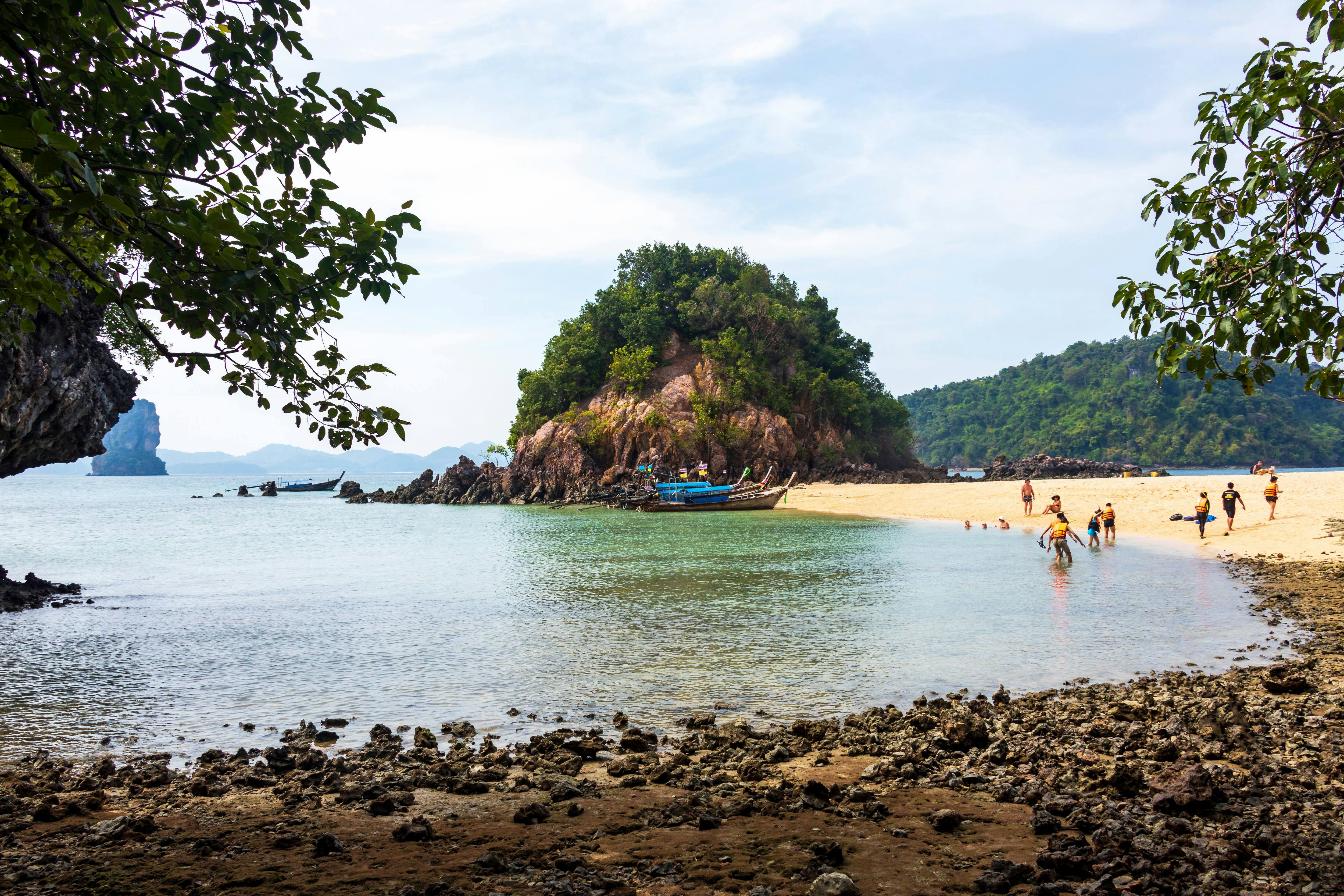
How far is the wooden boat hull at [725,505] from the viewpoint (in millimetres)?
52281

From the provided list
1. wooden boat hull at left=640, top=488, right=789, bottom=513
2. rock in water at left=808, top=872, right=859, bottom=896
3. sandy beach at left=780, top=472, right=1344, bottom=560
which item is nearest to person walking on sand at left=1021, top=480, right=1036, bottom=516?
sandy beach at left=780, top=472, right=1344, bottom=560

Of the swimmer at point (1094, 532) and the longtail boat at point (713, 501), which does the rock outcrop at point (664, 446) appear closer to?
the longtail boat at point (713, 501)

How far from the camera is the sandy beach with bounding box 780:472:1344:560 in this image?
970 inches

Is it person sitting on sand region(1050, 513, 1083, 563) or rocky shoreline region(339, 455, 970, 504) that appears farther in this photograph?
rocky shoreline region(339, 455, 970, 504)

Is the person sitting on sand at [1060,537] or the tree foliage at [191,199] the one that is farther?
the person sitting on sand at [1060,537]

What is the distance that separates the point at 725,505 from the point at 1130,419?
100m

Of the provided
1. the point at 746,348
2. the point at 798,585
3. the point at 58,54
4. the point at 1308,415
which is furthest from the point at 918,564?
the point at 1308,415

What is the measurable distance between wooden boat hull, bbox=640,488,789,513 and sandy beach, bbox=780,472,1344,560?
1779 mm

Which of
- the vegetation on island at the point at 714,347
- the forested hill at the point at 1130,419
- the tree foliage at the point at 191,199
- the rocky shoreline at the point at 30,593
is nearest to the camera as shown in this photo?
the tree foliage at the point at 191,199

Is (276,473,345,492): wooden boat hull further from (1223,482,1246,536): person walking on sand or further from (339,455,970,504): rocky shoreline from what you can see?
(1223,482,1246,536): person walking on sand

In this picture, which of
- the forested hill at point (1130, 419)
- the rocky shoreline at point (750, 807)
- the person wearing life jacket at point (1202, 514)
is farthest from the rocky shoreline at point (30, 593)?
the forested hill at point (1130, 419)

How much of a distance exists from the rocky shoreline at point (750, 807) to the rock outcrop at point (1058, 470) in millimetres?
72066

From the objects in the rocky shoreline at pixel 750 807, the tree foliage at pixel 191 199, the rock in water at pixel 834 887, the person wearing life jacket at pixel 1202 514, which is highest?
the tree foliage at pixel 191 199

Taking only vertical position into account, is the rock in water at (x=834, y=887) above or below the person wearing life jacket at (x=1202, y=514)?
below
